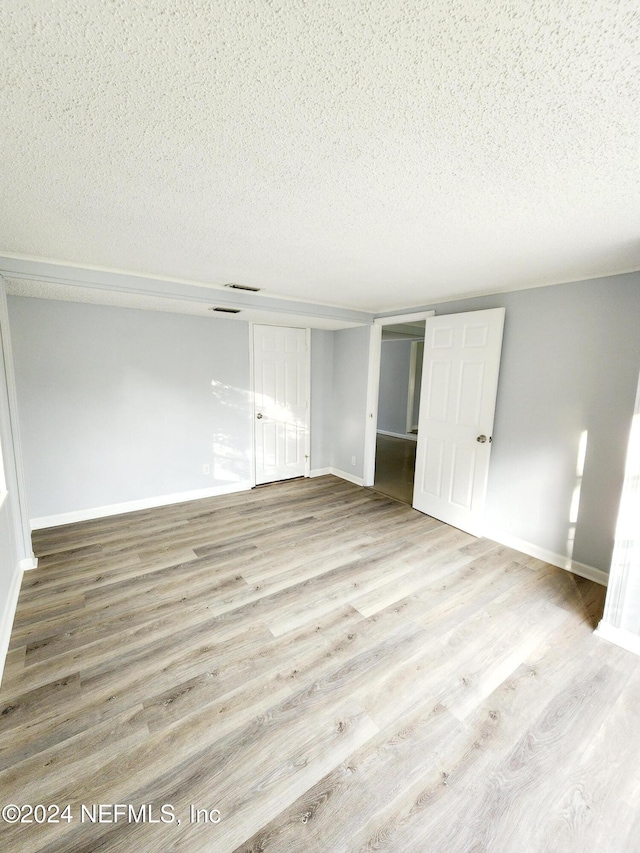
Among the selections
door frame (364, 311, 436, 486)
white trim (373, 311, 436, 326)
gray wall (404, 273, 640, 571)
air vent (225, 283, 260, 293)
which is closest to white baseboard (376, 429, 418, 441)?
door frame (364, 311, 436, 486)

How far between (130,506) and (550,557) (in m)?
4.14

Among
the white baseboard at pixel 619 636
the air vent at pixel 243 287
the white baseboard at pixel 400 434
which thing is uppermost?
the air vent at pixel 243 287

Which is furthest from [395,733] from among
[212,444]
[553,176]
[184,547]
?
[212,444]

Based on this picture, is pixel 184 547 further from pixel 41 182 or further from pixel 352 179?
pixel 352 179

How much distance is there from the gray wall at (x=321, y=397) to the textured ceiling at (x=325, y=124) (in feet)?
9.29

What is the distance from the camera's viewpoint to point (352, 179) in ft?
4.74

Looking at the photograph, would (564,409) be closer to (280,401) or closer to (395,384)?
(280,401)

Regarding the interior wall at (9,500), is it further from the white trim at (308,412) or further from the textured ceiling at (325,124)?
the white trim at (308,412)

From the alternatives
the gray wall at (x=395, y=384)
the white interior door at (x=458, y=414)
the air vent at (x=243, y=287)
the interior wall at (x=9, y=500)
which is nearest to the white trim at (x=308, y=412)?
the air vent at (x=243, y=287)

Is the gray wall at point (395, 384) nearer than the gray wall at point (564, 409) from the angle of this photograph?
No

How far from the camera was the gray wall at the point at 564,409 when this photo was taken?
8.33ft

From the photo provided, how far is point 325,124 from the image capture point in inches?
44.2

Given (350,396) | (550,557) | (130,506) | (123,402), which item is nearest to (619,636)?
(550,557)

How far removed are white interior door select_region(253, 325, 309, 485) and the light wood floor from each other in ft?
6.48
